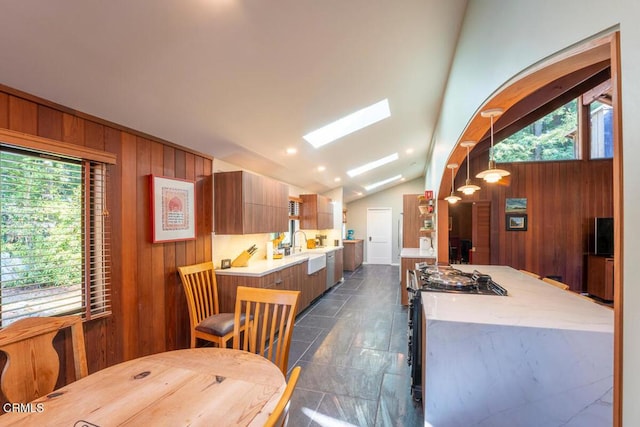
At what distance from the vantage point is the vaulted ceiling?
1.39m

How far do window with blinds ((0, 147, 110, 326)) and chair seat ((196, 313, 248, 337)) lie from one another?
0.78 metres

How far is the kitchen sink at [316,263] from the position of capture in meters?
4.57

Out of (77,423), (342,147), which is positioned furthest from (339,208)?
(77,423)

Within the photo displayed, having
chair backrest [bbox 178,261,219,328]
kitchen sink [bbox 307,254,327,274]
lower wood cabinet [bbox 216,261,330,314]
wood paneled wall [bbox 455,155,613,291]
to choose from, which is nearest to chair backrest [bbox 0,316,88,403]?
chair backrest [bbox 178,261,219,328]

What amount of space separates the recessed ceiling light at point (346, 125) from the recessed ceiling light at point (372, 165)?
1.86 meters

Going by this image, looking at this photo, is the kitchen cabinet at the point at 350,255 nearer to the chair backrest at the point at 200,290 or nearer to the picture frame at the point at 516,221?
the picture frame at the point at 516,221

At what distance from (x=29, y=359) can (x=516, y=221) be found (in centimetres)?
682

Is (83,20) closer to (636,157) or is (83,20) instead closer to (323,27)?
(323,27)

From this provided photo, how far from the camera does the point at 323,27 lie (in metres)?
1.83

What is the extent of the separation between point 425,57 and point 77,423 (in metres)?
3.17

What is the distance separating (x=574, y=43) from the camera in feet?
2.72

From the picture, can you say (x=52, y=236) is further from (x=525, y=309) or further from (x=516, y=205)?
(x=516, y=205)

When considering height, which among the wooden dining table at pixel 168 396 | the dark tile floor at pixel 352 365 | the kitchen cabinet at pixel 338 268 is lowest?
the dark tile floor at pixel 352 365

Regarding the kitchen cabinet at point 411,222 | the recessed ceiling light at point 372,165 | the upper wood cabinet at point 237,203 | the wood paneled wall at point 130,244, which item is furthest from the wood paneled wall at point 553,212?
the wood paneled wall at point 130,244
